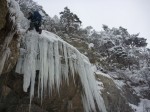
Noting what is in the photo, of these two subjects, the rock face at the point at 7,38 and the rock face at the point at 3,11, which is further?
the rock face at the point at 7,38

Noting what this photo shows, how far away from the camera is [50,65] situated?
6324mm

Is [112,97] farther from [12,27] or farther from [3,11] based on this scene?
[3,11]

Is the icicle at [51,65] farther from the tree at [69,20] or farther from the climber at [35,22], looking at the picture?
the tree at [69,20]

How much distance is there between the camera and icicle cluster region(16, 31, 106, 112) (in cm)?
609

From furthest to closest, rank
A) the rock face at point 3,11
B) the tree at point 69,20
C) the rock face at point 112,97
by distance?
the tree at point 69,20 → the rock face at point 112,97 → the rock face at point 3,11

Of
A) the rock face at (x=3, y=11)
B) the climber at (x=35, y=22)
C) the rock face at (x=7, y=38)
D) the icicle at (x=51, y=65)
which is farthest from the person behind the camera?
the climber at (x=35, y=22)

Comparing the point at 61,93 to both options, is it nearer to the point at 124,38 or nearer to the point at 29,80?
the point at 29,80

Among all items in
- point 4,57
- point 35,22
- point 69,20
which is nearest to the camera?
point 4,57

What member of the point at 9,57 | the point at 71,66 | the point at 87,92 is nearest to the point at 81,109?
the point at 87,92

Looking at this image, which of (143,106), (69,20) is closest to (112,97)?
A: (143,106)

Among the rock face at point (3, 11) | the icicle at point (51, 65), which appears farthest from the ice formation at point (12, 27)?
the icicle at point (51, 65)

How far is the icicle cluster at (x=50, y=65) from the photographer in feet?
20.0

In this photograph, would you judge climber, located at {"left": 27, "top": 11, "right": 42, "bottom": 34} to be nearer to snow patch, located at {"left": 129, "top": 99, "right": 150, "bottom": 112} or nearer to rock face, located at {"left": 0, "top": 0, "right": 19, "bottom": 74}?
rock face, located at {"left": 0, "top": 0, "right": 19, "bottom": 74}

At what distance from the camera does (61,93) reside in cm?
698
